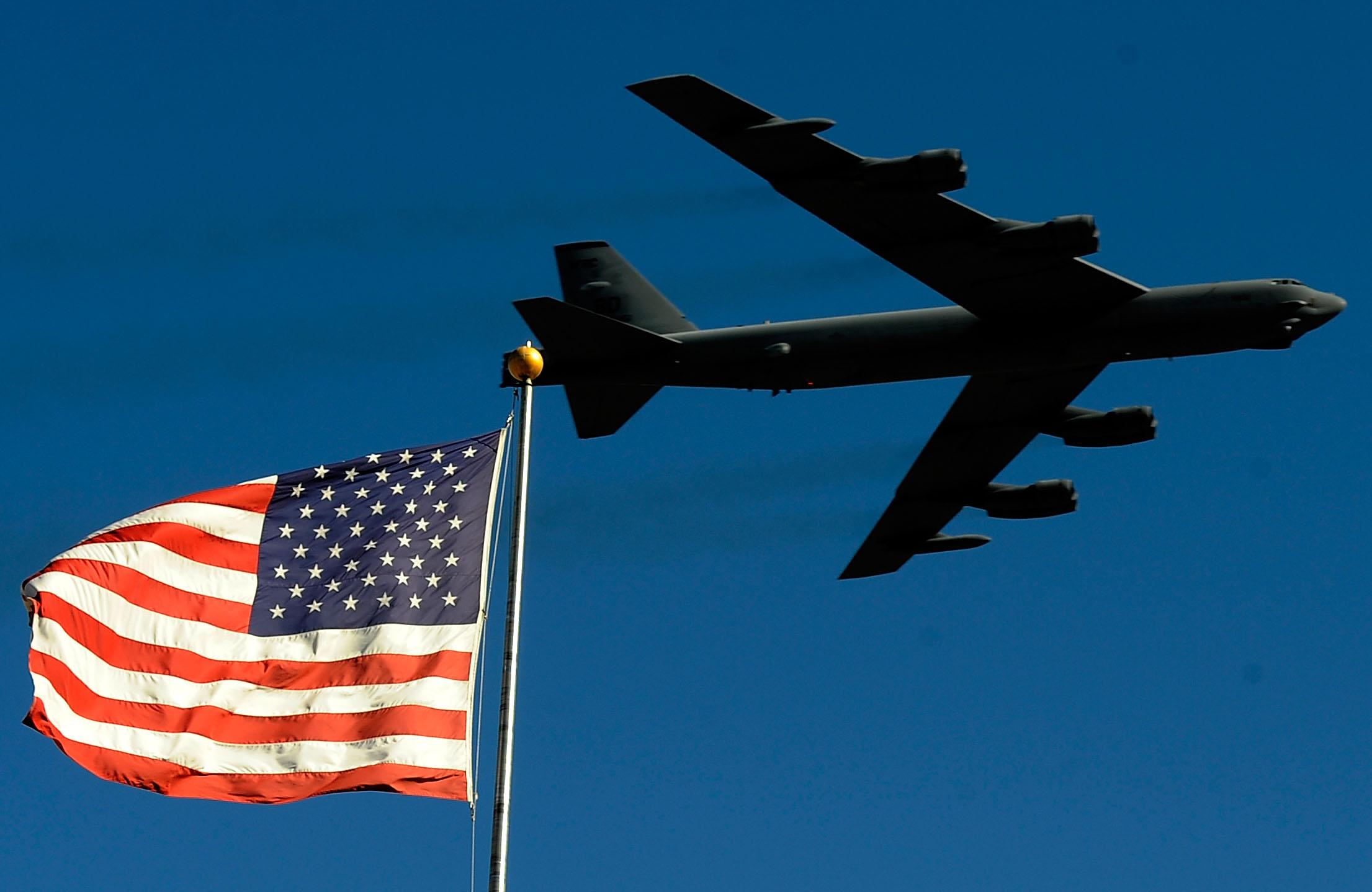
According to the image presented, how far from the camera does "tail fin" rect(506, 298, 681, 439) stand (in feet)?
123

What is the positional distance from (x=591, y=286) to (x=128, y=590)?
1927 cm

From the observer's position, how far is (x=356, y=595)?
949 inches

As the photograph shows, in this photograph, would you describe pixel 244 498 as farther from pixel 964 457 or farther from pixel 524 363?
pixel 964 457

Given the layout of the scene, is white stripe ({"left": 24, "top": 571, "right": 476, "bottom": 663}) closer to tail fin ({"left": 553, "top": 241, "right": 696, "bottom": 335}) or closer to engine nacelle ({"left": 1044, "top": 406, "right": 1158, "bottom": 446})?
tail fin ({"left": 553, "top": 241, "right": 696, "bottom": 335})

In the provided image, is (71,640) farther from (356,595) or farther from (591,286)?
(591,286)

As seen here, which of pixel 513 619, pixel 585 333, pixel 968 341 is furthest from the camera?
pixel 585 333

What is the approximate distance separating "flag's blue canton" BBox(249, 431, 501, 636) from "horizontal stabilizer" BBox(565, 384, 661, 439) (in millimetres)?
14994

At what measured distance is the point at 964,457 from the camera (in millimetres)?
42906

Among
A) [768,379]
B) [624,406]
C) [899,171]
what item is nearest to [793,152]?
[899,171]

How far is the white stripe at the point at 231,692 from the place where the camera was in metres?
23.0

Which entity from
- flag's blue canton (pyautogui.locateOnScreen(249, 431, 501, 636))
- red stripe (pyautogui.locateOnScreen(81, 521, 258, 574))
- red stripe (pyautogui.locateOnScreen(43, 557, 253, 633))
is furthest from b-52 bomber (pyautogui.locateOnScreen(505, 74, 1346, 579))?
red stripe (pyautogui.locateOnScreen(43, 557, 253, 633))

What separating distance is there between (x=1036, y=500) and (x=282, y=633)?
76.4 feet

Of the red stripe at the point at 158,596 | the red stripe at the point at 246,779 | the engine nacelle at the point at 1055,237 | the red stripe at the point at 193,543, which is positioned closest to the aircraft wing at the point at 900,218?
the engine nacelle at the point at 1055,237

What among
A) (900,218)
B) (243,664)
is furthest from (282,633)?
(900,218)
